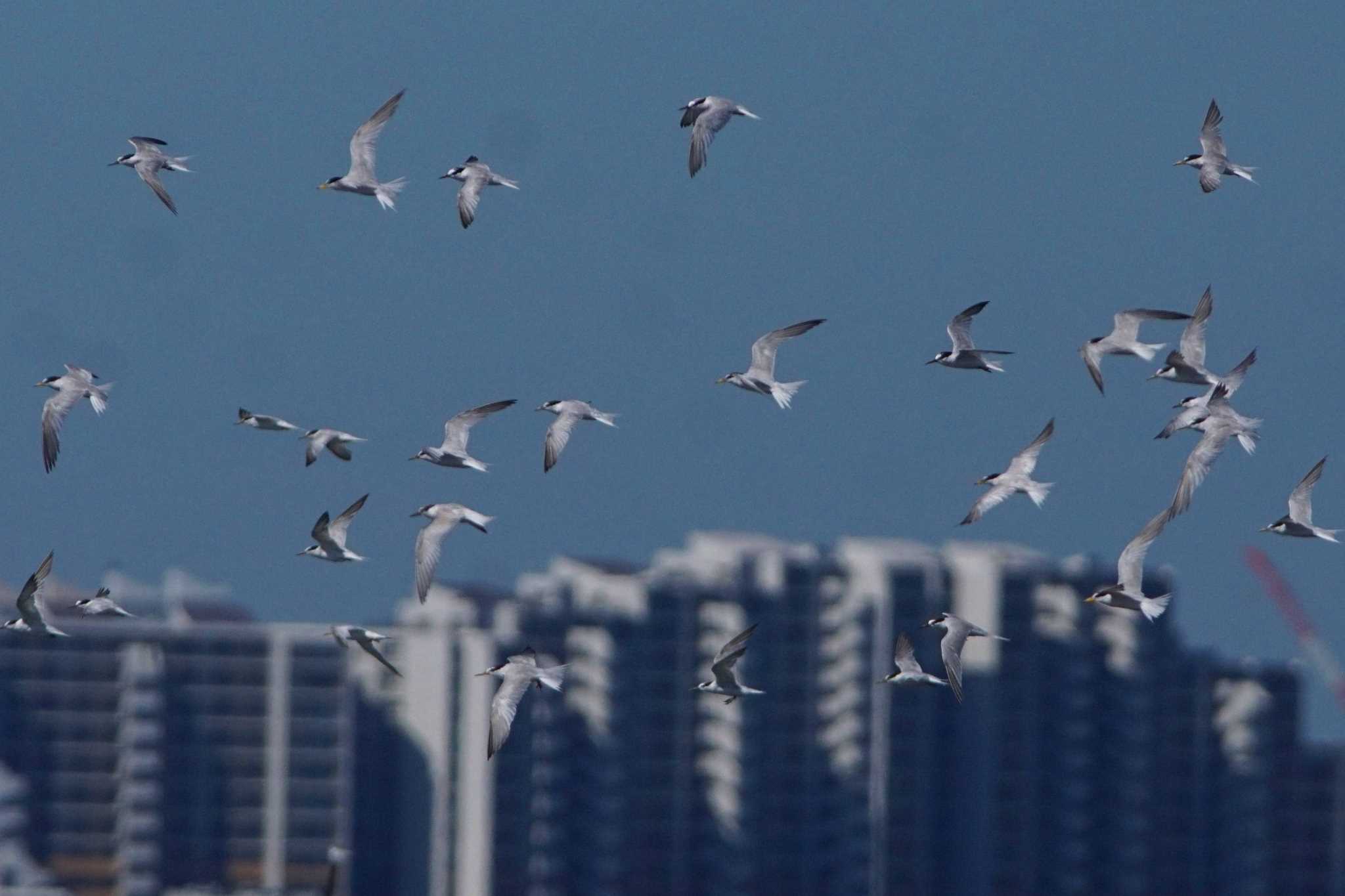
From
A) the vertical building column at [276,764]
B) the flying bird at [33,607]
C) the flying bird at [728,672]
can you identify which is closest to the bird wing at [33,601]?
the flying bird at [33,607]

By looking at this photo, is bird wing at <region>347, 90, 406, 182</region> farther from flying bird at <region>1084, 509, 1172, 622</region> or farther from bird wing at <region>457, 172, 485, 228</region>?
flying bird at <region>1084, 509, 1172, 622</region>

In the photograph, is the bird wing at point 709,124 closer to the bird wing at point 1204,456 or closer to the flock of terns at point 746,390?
the flock of terns at point 746,390

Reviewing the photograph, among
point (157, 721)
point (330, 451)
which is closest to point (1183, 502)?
point (330, 451)

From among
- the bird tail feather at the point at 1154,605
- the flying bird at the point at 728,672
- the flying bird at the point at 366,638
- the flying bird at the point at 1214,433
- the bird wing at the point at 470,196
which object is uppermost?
the bird wing at the point at 470,196

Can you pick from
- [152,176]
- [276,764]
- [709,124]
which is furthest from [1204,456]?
[276,764]

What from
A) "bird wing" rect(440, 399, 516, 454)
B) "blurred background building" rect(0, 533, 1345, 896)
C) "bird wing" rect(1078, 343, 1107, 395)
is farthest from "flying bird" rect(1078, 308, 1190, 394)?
"blurred background building" rect(0, 533, 1345, 896)

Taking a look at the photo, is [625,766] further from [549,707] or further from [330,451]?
[330,451]
